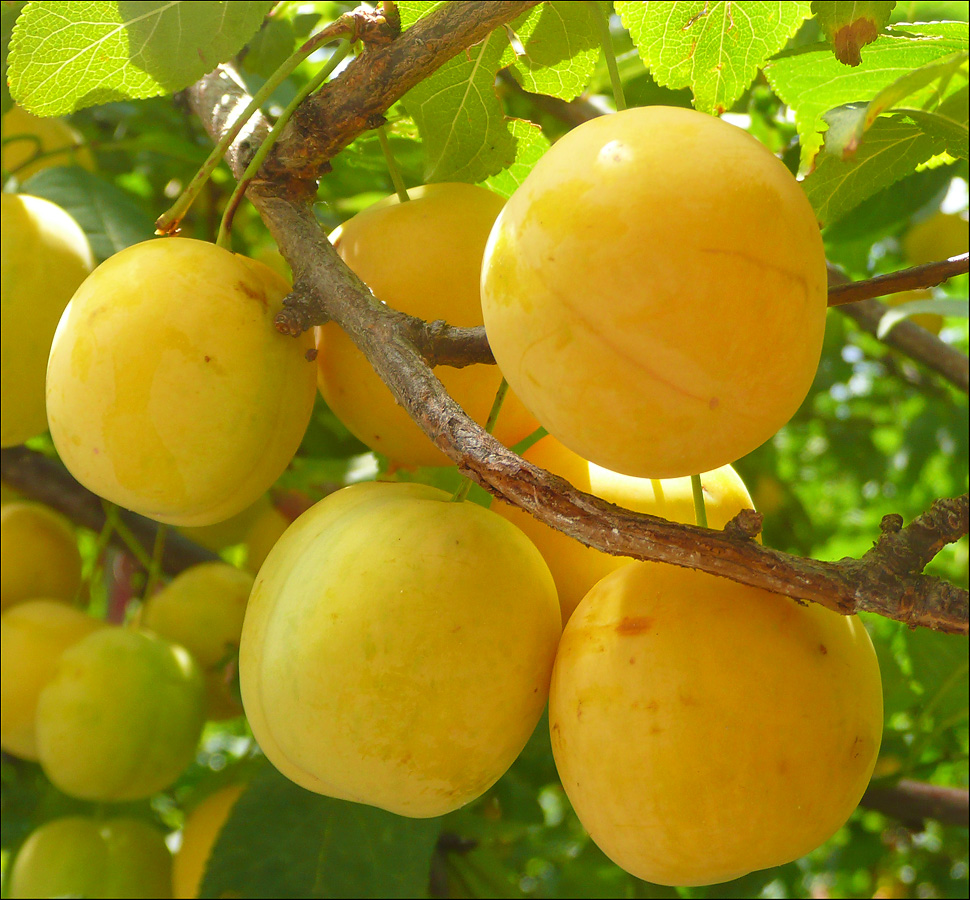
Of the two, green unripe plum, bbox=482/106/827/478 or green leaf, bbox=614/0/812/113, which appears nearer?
green unripe plum, bbox=482/106/827/478

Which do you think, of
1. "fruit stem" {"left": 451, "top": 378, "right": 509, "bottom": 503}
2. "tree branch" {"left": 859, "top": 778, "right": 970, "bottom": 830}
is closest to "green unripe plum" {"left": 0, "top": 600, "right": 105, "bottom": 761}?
"fruit stem" {"left": 451, "top": 378, "right": 509, "bottom": 503}

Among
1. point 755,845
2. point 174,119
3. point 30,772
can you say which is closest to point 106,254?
point 174,119

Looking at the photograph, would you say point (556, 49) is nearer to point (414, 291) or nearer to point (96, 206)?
point (414, 291)

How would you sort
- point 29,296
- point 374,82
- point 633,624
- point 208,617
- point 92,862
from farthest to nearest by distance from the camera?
point 208,617
point 92,862
point 29,296
point 374,82
point 633,624

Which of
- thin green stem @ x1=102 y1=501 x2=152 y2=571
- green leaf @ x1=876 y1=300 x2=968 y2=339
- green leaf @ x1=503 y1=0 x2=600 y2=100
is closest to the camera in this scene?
green leaf @ x1=503 y1=0 x2=600 y2=100

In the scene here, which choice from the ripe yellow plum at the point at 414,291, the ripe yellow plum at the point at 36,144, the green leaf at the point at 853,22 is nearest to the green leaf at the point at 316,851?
the ripe yellow plum at the point at 414,291

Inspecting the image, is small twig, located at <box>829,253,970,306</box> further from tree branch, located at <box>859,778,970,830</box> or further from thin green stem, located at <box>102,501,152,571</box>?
thin green stem, located at <box>102,501,152,571</box>

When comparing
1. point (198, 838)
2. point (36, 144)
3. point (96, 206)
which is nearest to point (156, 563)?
point (198, 838)

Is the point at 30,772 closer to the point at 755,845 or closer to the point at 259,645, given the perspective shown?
the point at 259,645
